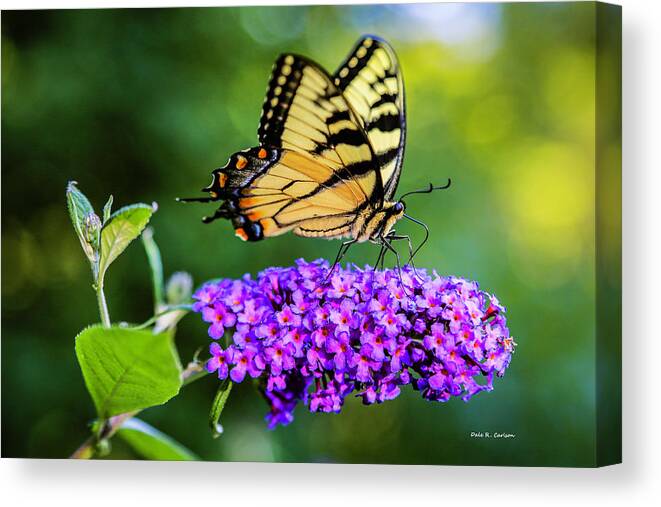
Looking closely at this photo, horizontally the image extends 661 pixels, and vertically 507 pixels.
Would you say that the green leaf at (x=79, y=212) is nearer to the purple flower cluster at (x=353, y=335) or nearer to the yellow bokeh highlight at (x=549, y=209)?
the purple flower cluster at (x=353, y=335)

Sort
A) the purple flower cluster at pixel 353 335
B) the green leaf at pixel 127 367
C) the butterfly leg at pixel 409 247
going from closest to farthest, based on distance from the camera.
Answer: the green leaf at pixel 127 367
the purple flower cluster at pixel 353 335
the butterfly leg at pixel 409 247

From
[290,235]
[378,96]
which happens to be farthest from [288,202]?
[290,235]

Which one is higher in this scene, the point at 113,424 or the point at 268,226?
the point at 268,226

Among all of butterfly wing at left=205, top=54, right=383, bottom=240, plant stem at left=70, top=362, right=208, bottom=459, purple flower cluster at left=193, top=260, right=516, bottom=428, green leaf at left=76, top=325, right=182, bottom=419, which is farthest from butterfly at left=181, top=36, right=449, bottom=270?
green leaf at left=76, top=325, right=182, bottom=419

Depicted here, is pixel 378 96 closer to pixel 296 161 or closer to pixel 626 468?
pixel 296 161

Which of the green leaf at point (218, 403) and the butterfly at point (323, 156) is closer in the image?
the green leaf at point (218, 403)

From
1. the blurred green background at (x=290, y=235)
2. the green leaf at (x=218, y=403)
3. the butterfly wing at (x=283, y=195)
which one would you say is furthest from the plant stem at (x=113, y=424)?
the blurred green background at (x=290, y=235)
